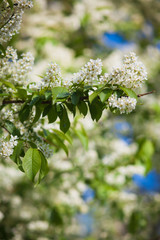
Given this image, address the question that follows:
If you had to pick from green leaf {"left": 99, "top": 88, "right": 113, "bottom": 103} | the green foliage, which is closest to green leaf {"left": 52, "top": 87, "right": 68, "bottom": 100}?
green leaf {"left": 99, "top": 88, "right": 113, "bottom": 103}

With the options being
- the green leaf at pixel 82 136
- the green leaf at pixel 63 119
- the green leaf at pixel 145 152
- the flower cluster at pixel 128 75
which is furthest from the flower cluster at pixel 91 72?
the green leaf at pixel 145 152

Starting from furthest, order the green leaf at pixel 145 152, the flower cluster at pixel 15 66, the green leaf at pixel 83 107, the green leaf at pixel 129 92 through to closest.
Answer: the green leaf at pixel 145 152
the flower cluster at pixel 15 66
the green leaf at pixel 83 107
the green leaf at pixel 129 92

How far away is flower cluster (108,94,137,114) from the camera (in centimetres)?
118

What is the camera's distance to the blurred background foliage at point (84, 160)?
3680mm

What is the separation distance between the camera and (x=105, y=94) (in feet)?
3.93

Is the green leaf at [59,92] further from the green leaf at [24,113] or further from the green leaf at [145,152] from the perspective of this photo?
the green leaf at [145,152]

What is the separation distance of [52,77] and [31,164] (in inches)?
14.7

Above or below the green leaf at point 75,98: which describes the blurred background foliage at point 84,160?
above

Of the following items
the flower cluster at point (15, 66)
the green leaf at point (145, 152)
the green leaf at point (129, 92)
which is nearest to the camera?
the green leaf at point (129, 92)

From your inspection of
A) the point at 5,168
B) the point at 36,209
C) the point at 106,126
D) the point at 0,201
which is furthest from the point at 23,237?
the point at 106,126

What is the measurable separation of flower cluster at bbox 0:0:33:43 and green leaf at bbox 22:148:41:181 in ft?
1.84

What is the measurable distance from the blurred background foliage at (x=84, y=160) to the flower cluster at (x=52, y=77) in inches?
36.4

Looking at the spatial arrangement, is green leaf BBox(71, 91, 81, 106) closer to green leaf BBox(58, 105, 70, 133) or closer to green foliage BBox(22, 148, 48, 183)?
green leaf BBox(58, 105, 70, 133)

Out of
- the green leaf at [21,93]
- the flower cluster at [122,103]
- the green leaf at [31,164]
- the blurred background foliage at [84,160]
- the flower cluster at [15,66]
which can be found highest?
the blurred background foliage at [84,160]
